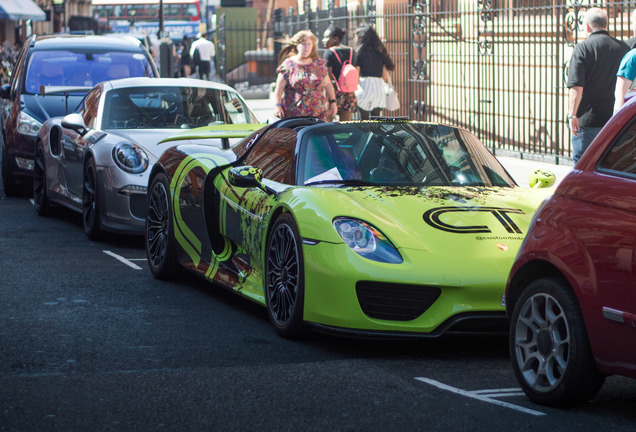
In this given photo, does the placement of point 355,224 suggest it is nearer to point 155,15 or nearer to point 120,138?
point 120,138

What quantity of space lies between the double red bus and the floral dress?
4904 centimetres

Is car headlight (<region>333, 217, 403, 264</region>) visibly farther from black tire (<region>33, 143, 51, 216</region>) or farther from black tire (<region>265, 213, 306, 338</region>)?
black tire (<region>33, 143, 51, 216</region>)

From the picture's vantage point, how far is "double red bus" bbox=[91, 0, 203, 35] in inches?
2420

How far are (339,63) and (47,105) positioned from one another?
12.6ft

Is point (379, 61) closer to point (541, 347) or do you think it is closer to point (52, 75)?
point (52, 75)

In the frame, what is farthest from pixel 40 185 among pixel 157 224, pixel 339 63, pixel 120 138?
pixel 339 63

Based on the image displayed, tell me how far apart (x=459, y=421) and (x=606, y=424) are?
593 millimetres

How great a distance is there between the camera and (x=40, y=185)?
12.5 meters

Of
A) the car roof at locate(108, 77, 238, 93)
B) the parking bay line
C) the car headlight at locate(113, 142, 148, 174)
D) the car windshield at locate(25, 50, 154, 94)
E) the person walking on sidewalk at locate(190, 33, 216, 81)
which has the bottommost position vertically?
the parking bay line

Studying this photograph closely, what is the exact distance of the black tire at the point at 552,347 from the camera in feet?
16.1

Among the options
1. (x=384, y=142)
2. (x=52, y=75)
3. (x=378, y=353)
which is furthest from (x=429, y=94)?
(x=378, y=353)

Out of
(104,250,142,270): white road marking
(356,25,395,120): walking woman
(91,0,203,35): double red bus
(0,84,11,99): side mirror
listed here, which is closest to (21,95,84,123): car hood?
(0,84,11,99): side mirror

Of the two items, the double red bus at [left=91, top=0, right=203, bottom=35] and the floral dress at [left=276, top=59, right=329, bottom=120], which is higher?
the double red bus at [left=91, top=0, right=203, bottom=35]

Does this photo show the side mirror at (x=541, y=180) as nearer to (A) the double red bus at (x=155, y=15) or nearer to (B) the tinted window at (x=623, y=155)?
(B) the tinted window at (x=623, y=155)
